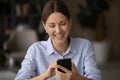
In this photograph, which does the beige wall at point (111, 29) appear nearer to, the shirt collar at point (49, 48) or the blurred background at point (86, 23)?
the blurred background at point (86, 23)

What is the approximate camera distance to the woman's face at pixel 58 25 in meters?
1.76

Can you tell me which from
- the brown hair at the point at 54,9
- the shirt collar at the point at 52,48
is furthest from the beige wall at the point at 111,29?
the brown hair at the point at 54,9

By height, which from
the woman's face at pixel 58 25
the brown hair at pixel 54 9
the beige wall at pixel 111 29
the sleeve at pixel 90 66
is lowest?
the beige wall at pixel 111 29

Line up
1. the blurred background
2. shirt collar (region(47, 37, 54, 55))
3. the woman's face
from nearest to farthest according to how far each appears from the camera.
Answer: the woman's face → shirt collar (region(47, 37, 54, 55)) → the blurred background

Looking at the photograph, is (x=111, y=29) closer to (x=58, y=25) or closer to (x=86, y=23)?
(x=86, y=23)

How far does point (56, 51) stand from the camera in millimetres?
1914

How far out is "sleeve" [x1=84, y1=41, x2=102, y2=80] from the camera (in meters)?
1.85

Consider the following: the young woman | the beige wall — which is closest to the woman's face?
the young woman

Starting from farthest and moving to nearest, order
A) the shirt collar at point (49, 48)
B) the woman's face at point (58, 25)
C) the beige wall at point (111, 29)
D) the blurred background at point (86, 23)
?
the beige wall at point (111, 29), the blurred background at point (86, 23), the shirt collar at point (49, 48), the woman's face at point (58, 25)

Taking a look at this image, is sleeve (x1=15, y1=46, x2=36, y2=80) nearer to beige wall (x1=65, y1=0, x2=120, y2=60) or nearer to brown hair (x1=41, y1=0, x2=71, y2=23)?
brown hair (x1=41, y1=0, x2=71, y2=23)

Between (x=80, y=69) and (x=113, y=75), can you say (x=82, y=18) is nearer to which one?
(x=113, y=75)

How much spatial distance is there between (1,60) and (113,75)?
2530mm

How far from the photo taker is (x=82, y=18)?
637cm

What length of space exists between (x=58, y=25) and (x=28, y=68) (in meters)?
0.29
